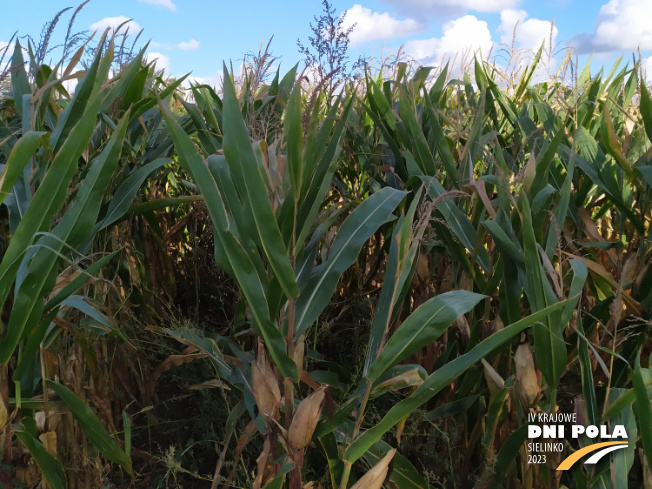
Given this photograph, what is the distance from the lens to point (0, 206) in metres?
1.52

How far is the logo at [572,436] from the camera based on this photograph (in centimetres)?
104

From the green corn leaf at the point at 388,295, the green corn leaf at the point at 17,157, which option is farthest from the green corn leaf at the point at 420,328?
the green corn leaf at the point at 17,157

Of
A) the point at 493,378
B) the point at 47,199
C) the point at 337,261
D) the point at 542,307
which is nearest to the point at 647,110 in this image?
the point at 542,307

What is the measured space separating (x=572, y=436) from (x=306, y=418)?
0.57 metres

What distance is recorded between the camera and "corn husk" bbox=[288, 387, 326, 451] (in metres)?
0.92

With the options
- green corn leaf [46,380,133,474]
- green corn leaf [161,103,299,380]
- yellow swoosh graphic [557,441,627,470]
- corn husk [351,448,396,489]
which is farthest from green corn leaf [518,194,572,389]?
green corn leaf [46,380,133,474]

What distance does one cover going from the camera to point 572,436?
1104 millimetres

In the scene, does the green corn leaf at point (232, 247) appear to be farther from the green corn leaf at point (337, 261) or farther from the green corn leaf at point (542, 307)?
the green corn leaf at point (542, 307)

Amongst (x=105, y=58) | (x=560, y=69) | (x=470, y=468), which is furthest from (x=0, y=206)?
(x=560, y=69)

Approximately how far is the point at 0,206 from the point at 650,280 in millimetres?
1670

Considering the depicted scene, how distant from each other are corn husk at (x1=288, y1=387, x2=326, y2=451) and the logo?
1.48ft

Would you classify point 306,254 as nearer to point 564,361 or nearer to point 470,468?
point 564,361

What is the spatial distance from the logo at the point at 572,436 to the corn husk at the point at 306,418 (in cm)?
45

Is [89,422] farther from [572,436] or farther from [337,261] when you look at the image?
[572,436]
